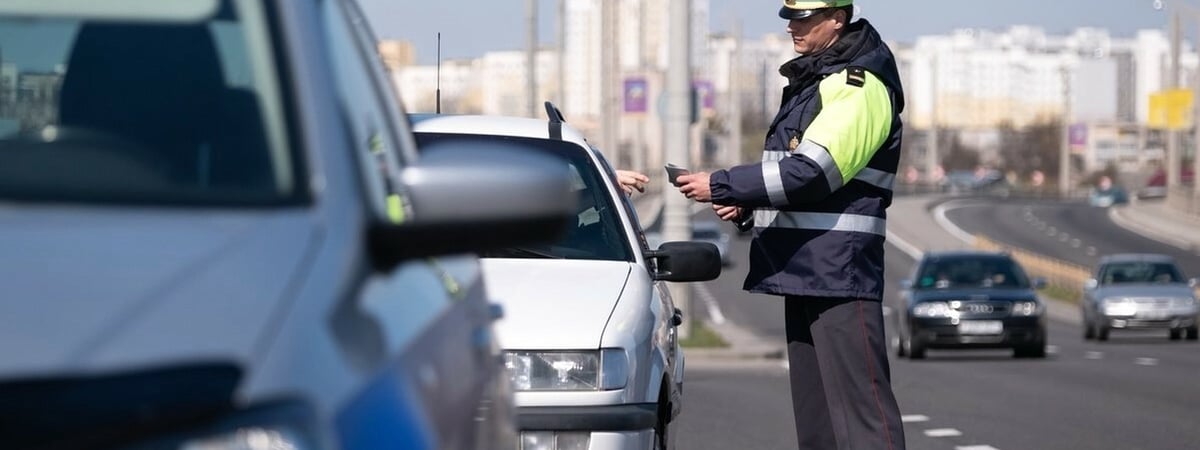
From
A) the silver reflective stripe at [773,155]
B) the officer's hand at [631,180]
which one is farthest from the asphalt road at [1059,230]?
the silver reflective stripe at [773,155]

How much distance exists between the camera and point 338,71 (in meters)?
2.96

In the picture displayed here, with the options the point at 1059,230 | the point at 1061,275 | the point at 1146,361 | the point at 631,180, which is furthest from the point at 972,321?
the point at 1059,230

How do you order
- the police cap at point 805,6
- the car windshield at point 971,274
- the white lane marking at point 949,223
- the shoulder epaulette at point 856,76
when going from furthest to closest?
the white lane marking at point 949,223, the car windshield at point 971,274, the police cap at point 805,6, the shoulder epaulette at point 856,76

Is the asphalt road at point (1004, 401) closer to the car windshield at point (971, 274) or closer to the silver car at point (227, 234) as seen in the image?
the car windshield at point (971, 274)

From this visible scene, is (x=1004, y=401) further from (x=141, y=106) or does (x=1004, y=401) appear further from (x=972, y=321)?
(x=141, y=106)

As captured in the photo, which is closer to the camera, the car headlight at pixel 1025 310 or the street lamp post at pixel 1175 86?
the car headlight at pixel 1025 310

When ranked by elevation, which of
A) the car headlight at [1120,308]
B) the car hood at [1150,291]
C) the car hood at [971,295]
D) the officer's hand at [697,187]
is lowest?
the car headlight at [1120,308]

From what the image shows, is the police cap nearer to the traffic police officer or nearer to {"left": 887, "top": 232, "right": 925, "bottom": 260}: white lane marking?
the traffic police officer

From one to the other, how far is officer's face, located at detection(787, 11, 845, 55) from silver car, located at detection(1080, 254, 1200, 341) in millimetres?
27497

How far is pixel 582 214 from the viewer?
7.60 meters

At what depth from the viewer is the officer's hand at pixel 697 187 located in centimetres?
664

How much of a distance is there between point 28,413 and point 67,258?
0.29m

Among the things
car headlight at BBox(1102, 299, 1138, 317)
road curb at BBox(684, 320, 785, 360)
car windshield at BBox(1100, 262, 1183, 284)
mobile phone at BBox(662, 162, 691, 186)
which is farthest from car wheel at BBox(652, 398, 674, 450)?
car windshield at BBox(1100, 262, 1183, 284)

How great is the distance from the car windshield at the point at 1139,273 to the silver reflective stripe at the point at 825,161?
94.2 ft
